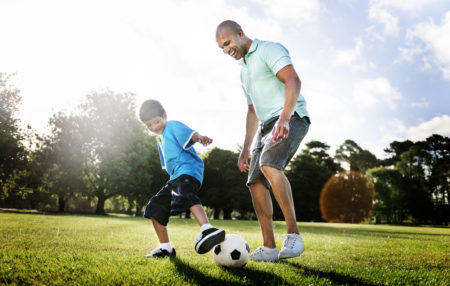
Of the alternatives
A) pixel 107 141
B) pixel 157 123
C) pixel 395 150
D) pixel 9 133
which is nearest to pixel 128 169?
pixel 107 141

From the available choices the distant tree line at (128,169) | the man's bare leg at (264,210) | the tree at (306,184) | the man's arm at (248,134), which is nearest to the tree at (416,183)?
the distant tree line at (128,169)

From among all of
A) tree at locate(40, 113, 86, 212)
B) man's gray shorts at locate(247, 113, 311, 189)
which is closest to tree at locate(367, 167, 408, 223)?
tree at locate(40, 113, 86, 212)

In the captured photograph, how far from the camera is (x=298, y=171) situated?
1944 inches

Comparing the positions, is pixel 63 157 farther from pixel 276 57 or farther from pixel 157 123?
pixel 276 57

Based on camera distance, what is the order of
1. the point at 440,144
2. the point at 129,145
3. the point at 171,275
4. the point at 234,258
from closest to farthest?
the point at 171,275
the point at 234,258
the point at 129,145
the point at 440,144

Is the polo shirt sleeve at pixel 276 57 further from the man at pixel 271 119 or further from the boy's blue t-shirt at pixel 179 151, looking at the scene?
the boy's blue t-shirt at pixel 179 151

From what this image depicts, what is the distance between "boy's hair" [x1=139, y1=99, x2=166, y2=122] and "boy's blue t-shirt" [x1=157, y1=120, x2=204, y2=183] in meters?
0.26

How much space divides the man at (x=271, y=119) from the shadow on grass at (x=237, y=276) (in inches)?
24.5

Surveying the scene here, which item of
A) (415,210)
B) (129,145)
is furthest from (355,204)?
(129,145)

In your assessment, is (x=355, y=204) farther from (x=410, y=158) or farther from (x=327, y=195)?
(x=410, y=158)

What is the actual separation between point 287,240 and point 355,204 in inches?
2096

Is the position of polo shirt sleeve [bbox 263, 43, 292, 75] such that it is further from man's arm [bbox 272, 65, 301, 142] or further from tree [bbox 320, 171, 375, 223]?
tree [bbox 320, 171, 375, 223]

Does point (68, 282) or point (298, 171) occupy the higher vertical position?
point (298, 171)

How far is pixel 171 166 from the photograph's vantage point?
4281 millimetres
